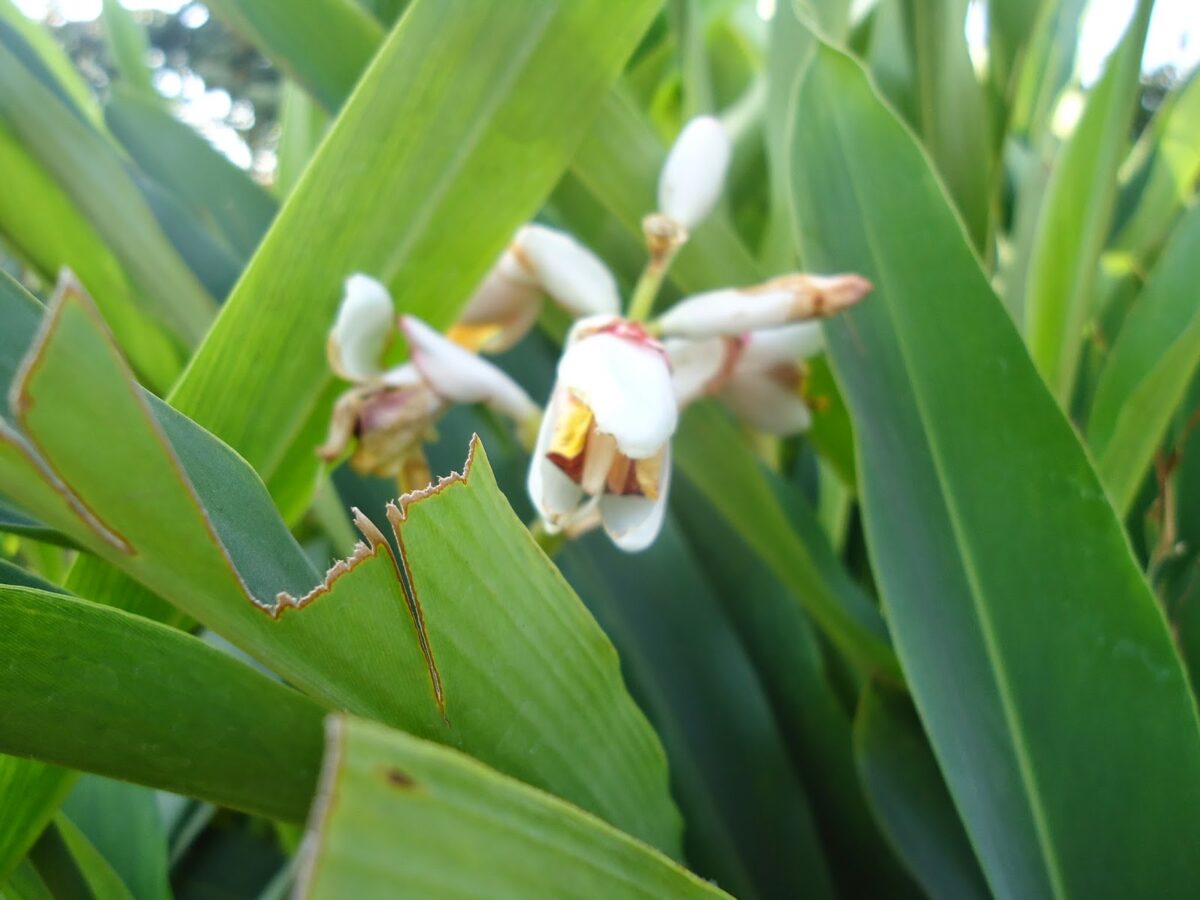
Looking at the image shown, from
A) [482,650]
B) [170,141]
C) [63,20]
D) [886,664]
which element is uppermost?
[63,20]

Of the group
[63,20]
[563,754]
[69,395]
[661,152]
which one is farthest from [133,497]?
[63,20]

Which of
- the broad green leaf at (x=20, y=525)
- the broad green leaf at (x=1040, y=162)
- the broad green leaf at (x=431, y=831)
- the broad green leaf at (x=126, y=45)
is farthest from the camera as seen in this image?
the broad green leaf at (x=126, y=45)

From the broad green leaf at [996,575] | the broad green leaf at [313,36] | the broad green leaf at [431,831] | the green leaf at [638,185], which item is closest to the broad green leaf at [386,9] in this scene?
the broad green leaf at [313,36]

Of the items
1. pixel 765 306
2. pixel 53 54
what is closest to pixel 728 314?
pixel 765 306

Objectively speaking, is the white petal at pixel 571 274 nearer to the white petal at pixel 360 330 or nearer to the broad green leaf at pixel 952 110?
the white petal at pixel 360 330

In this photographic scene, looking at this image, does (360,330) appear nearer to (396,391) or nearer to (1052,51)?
(396,391)

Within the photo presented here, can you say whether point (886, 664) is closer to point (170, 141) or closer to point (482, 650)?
point (482, 650)
